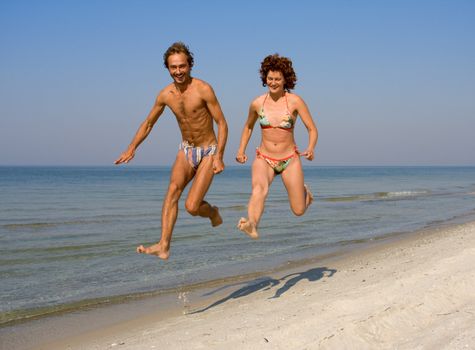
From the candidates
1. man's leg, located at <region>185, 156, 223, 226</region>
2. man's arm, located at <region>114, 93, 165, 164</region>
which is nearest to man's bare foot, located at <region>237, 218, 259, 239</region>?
man's leg, located at <region>185, 156, 223, 226</region>

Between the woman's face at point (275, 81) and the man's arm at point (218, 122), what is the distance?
0.77 metres

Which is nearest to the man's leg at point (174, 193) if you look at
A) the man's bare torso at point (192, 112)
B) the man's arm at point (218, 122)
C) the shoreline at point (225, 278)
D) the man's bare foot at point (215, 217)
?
the man's bare torso at point (192, 112)

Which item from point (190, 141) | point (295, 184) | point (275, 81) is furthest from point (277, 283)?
point (275, 81)

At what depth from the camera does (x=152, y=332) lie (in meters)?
7.55

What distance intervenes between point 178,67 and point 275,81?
1326 millimetres

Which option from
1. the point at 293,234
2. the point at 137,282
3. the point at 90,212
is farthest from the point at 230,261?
the point at 90,212

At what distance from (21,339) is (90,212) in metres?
19.3

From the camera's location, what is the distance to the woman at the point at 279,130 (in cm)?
804

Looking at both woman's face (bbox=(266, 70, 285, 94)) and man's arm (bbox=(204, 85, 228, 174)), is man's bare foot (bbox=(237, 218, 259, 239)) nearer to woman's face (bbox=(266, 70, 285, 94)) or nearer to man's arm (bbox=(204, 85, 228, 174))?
man's arm (bbox=(204, 85, 228, 174))

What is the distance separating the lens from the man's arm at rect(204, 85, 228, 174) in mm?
7715

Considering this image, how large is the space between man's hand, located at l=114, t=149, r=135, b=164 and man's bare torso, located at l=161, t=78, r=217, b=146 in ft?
2.34

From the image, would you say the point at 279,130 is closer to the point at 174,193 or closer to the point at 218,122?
the point at 218,122

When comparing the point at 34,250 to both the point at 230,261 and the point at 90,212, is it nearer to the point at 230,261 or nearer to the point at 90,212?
the point at 230,261

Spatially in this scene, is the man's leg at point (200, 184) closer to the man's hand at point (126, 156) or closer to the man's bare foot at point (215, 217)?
the man's bare foot at point (215, 217)
